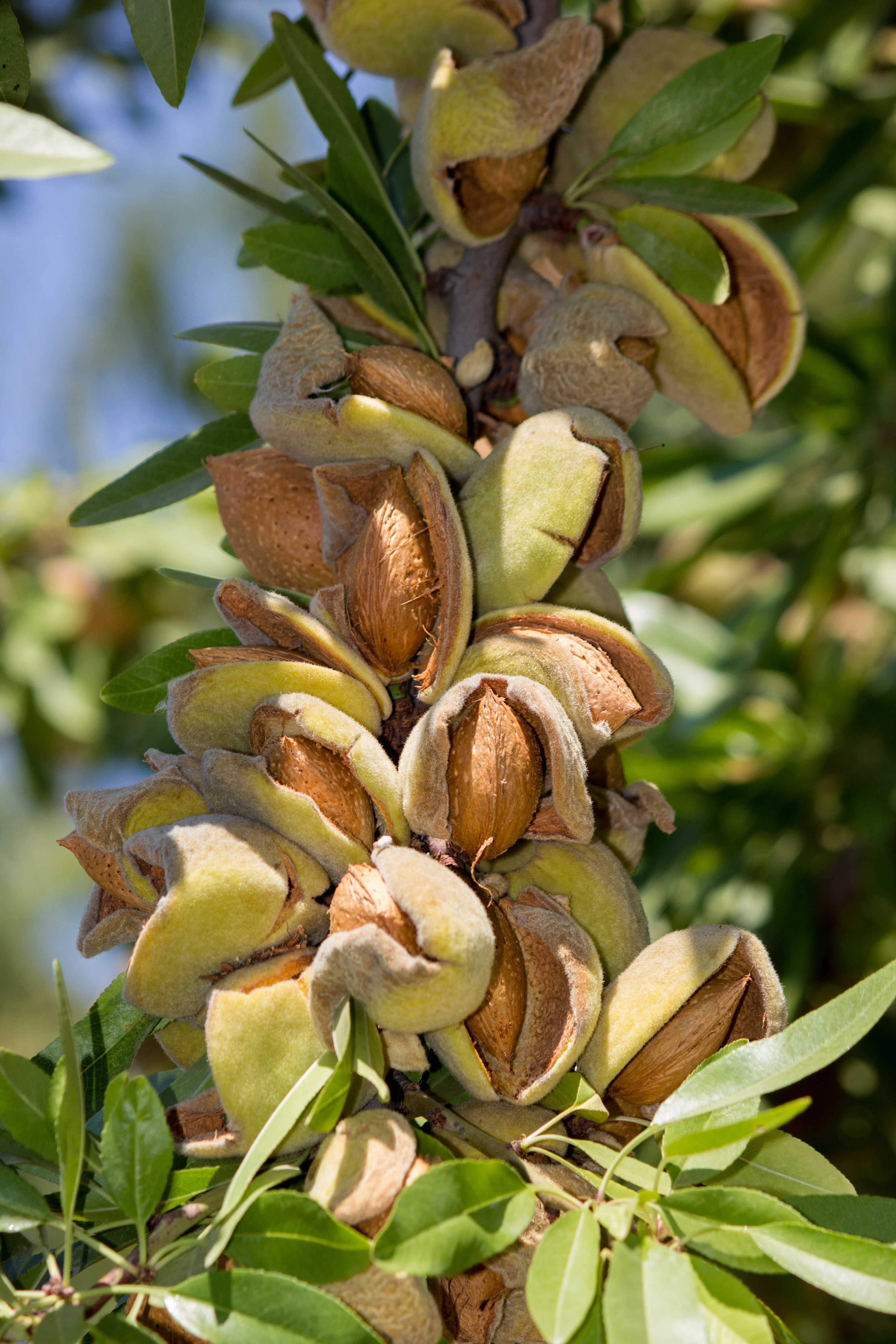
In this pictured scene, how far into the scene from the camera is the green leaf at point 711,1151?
679 millimetres

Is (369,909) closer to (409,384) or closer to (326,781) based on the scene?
(326,781)

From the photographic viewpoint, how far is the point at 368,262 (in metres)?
0.97

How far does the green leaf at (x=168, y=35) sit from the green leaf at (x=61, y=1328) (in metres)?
0.81

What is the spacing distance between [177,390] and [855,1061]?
8.80ft

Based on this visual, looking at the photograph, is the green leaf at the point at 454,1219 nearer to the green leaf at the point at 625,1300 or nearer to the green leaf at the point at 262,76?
the green leaf at the point at 625,1300

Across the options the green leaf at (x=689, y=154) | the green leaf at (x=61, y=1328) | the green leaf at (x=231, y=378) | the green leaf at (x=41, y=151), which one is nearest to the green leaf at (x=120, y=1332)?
the green leaf at (x=61, y=1328)

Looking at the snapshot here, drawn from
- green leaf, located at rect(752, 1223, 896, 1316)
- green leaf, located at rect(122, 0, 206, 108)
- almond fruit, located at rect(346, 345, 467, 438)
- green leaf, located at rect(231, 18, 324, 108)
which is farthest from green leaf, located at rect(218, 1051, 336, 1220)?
green leaf, located at rect(231, 18, 324, 108)

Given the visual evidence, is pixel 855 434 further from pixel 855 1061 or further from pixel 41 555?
pixel 41 555

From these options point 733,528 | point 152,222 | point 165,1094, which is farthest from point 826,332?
point 152,222

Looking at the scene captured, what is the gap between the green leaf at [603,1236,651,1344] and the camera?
0.60m

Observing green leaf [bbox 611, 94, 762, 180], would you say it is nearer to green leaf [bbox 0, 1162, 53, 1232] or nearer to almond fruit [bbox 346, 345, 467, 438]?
almond fruit [bbox 346, 345, 467, 438]

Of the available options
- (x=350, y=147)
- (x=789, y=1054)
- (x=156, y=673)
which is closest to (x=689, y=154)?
(x=350, y=147)

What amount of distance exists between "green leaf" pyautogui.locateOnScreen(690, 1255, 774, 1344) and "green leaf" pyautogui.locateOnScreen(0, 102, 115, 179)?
2.24ft

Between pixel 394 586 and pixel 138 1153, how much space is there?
1.30ft
